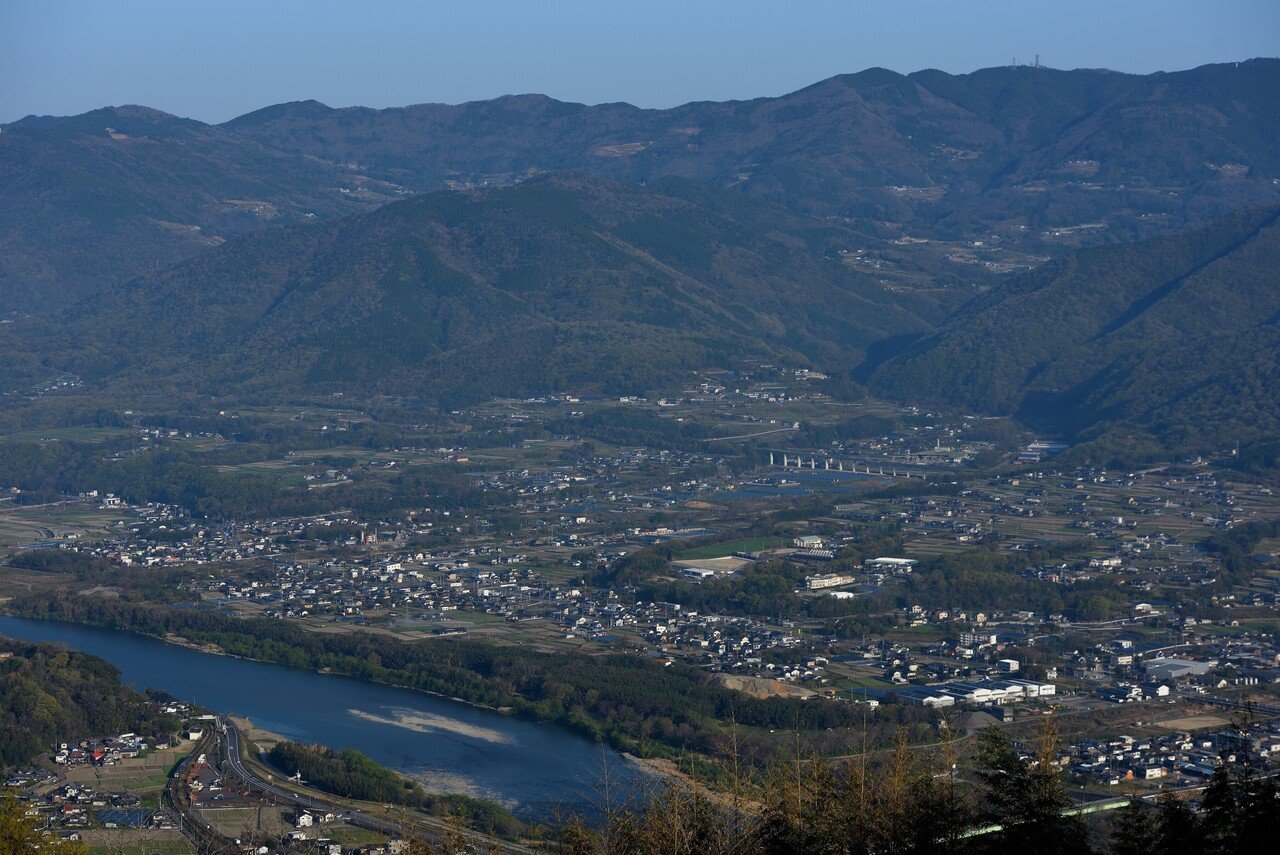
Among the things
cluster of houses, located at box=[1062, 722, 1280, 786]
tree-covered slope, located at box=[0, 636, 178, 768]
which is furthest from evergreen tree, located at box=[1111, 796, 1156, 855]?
tree-covered slope, located at box=[0, 636, 178, 768]

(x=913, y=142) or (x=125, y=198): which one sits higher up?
(x=913, y=142)

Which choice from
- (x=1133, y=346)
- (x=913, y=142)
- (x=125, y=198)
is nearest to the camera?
(x=1133, y=346)

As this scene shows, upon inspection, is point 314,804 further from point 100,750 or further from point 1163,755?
point 1163,755

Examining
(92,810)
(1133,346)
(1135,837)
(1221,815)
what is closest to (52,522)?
(92,810)

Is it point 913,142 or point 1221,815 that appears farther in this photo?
point 913,142

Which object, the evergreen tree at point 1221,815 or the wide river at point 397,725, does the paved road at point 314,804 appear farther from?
the evergreen tree at point 1221,815
